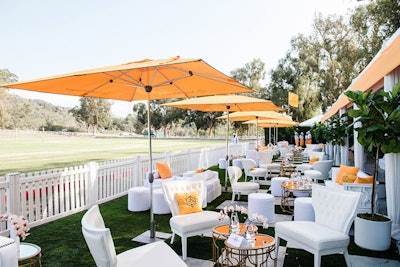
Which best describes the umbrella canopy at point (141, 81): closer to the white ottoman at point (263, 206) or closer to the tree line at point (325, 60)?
the white ottoman at point (263, 206)

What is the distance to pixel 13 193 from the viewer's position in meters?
5.54

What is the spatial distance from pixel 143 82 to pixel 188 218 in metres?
2.41

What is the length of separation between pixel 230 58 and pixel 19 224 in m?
52.7

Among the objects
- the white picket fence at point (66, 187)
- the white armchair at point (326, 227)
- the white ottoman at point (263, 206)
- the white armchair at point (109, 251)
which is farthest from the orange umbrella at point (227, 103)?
the white armchair at point (109, 251)

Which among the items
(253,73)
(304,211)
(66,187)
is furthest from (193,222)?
(253,73)

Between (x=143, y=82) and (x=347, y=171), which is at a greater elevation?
(x=143, y=82)

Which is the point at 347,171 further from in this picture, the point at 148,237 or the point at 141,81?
the point at 141,81

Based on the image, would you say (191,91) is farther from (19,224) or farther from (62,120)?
(62,120)

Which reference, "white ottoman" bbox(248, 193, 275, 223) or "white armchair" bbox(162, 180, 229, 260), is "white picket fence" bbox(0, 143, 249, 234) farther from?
"white ottoman" bbox(248, 193, 275, 223)

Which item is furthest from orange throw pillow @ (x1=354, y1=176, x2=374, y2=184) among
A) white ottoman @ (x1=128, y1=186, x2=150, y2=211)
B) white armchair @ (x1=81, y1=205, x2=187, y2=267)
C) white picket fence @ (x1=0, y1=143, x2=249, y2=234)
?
white picket fence @ (x1=0, y1=143, x2=249, y2=234)

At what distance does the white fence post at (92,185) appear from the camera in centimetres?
737

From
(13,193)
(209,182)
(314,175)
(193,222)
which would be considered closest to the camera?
(193,222)

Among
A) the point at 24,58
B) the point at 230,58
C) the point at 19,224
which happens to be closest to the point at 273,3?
the point at 19,224

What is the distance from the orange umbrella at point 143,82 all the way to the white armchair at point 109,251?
5.34 ft
